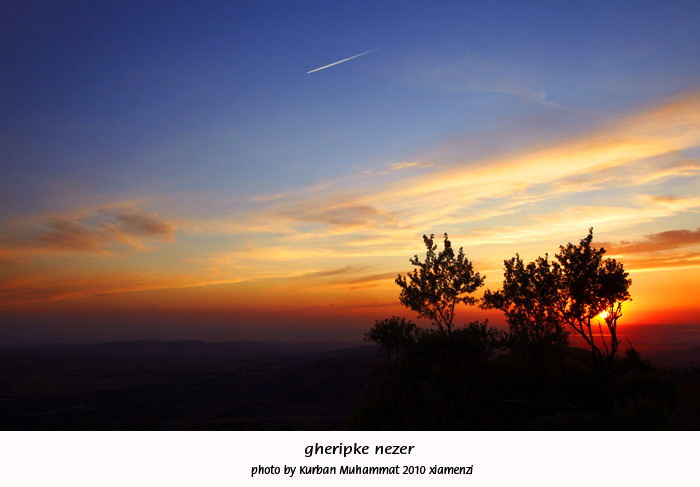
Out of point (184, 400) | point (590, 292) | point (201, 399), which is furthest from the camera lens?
point (184, 400)

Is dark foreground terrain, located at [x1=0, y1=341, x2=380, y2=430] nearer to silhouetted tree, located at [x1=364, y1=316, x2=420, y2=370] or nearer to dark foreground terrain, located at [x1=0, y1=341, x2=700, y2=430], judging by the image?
dark foreground terrain, located at [x1=0, y1=341, x2=700, y2=430]

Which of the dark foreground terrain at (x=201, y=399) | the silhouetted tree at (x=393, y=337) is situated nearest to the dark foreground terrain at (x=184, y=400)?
the dark foreground terrain at (x=201, y=399)

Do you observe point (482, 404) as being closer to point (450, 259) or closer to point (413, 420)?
point (413, 420)

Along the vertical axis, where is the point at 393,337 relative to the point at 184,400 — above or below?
above

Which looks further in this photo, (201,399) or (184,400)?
(184,400)

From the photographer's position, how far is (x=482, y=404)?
21719 mm

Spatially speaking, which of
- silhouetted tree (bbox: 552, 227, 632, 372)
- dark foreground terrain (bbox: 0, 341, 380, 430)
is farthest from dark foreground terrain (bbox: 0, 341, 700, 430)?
silhouetted tree (bbox: 552, 227, 632, 372)

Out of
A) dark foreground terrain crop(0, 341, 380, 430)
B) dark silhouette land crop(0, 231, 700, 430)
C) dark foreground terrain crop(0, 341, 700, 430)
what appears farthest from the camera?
dark foreground terrain crop(0, 341, 380, 430)

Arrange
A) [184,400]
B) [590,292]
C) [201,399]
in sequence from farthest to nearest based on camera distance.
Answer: [184,400] < [201,399] < [590,292]

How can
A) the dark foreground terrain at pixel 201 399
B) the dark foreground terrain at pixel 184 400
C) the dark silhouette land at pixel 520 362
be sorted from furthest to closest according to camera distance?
the dark foreground terrain at pixel 184 400
the dark foreground terrain at pixel 201 399
the dark silhouette land at pixel 520 362

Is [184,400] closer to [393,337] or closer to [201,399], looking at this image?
[201,399]

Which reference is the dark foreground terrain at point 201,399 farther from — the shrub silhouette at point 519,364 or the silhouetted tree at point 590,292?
the silhouetted tree at point 590,292

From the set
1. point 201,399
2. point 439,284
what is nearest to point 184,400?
Answer: point 201,399

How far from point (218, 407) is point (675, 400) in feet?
190
